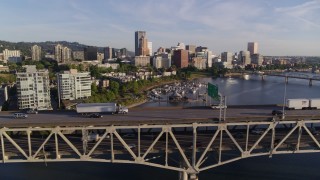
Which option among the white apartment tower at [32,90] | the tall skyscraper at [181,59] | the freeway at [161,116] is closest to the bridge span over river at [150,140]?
the freeway at [161,116]

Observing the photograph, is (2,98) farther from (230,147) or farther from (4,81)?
(230,147)

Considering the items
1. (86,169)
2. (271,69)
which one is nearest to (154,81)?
(86,169)

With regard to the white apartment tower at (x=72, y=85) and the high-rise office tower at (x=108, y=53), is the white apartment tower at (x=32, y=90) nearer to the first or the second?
the white apartment tower at (x=72, y=85)

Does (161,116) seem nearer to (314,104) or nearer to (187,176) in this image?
(187,176)

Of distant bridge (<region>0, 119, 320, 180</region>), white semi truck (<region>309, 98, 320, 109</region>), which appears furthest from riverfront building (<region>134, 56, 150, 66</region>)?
distant bridge (<region>0, 119, 320, 180</region>)

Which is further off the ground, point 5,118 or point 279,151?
point 5,118

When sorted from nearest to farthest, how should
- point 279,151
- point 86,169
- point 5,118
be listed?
1. point 279,151
2. point 5,118
3. point 86,169

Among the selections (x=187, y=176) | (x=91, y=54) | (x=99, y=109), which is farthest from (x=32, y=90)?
(x=91, y=54)
